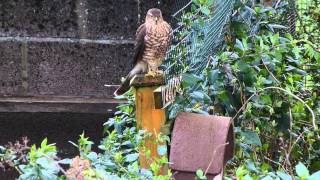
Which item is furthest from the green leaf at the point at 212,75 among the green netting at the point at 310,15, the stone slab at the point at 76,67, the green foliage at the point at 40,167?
the green netting at the point at 310,15

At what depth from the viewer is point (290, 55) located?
294cm

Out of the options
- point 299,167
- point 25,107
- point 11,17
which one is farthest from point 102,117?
point 299,167

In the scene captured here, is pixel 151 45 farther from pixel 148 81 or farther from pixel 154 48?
pixel 148 81

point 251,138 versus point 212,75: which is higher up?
point 212,75

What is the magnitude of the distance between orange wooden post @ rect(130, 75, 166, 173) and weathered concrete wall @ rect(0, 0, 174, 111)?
124 centimetres

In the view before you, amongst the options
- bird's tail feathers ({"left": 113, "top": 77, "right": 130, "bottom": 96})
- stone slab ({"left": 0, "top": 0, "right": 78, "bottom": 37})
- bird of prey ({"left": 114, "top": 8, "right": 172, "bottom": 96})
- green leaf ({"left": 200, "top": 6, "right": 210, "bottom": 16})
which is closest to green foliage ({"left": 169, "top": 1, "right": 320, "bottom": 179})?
green leaf ({"left": 200, "top": 6, "right": 210, "bottom": 16})

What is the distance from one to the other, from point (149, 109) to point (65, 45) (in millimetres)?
1344

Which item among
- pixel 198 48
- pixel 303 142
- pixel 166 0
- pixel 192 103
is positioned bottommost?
pixel 303 142

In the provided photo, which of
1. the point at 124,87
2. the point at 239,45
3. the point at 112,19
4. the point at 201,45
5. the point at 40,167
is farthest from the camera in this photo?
the point at 112,19

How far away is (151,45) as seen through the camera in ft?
9.47

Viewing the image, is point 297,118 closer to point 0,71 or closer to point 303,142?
point 303,142

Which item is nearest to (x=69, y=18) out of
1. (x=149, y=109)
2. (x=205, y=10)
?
(x=205, y=10)

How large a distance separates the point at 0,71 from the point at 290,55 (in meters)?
1.52

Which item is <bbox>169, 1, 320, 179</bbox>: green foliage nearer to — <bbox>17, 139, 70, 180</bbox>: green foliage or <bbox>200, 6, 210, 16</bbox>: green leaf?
<bbox>200, 6, 210, 16</bbox>: green leaf
